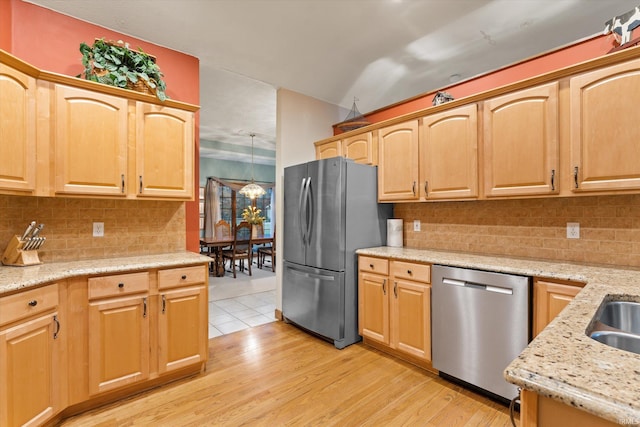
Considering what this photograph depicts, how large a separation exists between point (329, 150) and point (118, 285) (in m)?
2.55

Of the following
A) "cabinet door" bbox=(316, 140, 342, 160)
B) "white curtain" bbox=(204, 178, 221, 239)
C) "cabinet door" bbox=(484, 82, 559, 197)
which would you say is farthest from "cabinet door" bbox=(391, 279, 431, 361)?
"white curtain" bbox=(204, 178, 221, 239)

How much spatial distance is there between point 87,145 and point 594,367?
110 inches

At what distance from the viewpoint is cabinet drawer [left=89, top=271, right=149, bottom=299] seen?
1.97 m

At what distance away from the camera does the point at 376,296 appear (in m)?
2.80

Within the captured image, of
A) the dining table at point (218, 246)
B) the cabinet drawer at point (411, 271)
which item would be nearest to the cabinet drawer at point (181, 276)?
the cabinet drawer at point (411, 271)

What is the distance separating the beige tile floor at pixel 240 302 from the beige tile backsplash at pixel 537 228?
2.05 meters

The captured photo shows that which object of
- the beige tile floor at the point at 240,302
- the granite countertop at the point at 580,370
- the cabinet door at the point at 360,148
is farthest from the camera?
the beige tile floor at the point at 240,302

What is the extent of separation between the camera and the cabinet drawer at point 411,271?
7.91 ft

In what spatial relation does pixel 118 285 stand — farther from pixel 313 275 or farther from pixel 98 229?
pixel 313 275

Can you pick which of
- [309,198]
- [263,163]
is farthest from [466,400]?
[263,163]

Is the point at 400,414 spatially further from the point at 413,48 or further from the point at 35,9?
the point at 35,9

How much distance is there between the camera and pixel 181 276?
2279mm

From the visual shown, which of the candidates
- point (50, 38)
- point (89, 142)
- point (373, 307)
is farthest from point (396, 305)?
point (50, 38)

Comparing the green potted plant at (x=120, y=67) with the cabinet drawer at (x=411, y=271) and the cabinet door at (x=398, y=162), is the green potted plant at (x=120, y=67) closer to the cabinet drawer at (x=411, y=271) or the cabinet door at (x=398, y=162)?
the cabinet door at (x=398, y=162)
